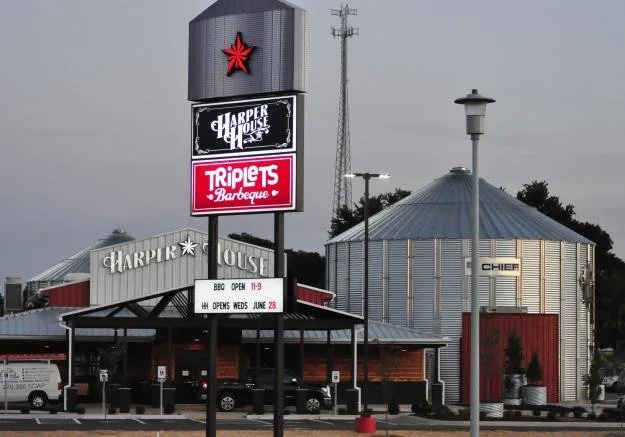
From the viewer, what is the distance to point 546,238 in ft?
294

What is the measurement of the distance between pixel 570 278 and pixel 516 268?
4.46 m

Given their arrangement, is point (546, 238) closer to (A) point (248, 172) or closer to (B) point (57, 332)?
(B) point (57, 332)

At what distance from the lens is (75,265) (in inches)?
4604

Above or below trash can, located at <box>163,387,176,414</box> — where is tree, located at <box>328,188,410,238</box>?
above

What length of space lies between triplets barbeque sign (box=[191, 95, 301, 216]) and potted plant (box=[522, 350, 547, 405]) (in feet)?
162

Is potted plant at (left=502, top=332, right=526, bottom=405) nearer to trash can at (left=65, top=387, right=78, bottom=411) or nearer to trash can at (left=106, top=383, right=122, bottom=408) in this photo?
trash can at (left=106, top=383, right=122, bottom=408)

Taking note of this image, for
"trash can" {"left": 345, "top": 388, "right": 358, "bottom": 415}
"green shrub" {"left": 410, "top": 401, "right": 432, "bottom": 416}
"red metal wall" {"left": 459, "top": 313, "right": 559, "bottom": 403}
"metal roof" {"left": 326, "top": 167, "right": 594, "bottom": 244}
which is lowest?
"green shrub" {"left": 410, "top": 401, "right": 432, "bottom": 416}

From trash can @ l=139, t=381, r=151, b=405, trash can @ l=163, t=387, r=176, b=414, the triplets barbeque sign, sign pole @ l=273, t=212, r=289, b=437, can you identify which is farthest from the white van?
sign pole @ l=273, t=212, r=289, b=437

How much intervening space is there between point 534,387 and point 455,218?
13725 mm

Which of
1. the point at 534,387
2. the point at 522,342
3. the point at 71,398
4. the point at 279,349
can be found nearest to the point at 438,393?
the point at 534,387

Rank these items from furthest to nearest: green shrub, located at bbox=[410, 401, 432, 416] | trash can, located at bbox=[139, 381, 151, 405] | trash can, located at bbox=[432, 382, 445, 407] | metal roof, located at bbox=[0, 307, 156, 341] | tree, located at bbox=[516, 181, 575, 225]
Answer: tree, located at bbox=[516, 181, 575, 225] < trash can, located at bbox=[432, 382, 445, 407] < metal roof, located at bbox=[0, 307, 156, 341] < trash can, located at bbox=[139, 381, 151, 405] < green shrub, located at bbox=[410, 401, 432, 416]

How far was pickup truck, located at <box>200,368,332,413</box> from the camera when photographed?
6869cm

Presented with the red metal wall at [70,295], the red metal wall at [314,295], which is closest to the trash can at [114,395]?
the red metal wall at [70,295]

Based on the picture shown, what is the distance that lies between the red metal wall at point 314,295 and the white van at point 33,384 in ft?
62.7
